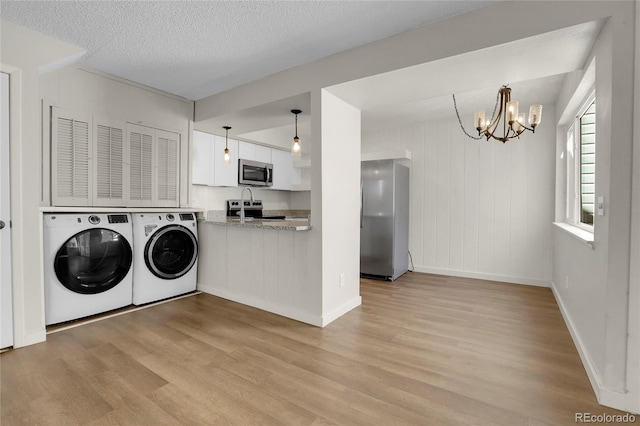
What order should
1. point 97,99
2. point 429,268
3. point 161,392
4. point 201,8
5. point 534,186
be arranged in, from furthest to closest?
point 429,268
point 534,186
point 97,99
point 201,8
point 161,392

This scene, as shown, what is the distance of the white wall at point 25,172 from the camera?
7.61 feet

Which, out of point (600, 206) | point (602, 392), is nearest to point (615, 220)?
point (600, 206)

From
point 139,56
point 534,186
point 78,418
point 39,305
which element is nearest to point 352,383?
point 78,418

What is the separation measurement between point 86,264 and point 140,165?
3.81 ft

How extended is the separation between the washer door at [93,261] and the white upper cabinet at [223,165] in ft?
6.33

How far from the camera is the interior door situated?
2.27 m

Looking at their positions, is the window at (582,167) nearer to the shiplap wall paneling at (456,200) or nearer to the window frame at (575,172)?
the window frame at (575,172)

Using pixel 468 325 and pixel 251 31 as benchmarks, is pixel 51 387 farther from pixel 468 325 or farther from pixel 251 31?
pixel 468 325

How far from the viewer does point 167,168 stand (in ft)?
12.1

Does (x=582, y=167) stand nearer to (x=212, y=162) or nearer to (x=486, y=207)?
(x=486, y=207)

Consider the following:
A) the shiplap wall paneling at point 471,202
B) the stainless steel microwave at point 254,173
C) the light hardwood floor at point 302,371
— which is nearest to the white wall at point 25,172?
the light hardwood floor at point 302,371

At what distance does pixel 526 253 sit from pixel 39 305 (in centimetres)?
531

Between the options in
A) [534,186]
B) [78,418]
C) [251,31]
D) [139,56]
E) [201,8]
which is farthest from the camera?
[534,186]

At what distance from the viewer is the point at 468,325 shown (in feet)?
9.11
